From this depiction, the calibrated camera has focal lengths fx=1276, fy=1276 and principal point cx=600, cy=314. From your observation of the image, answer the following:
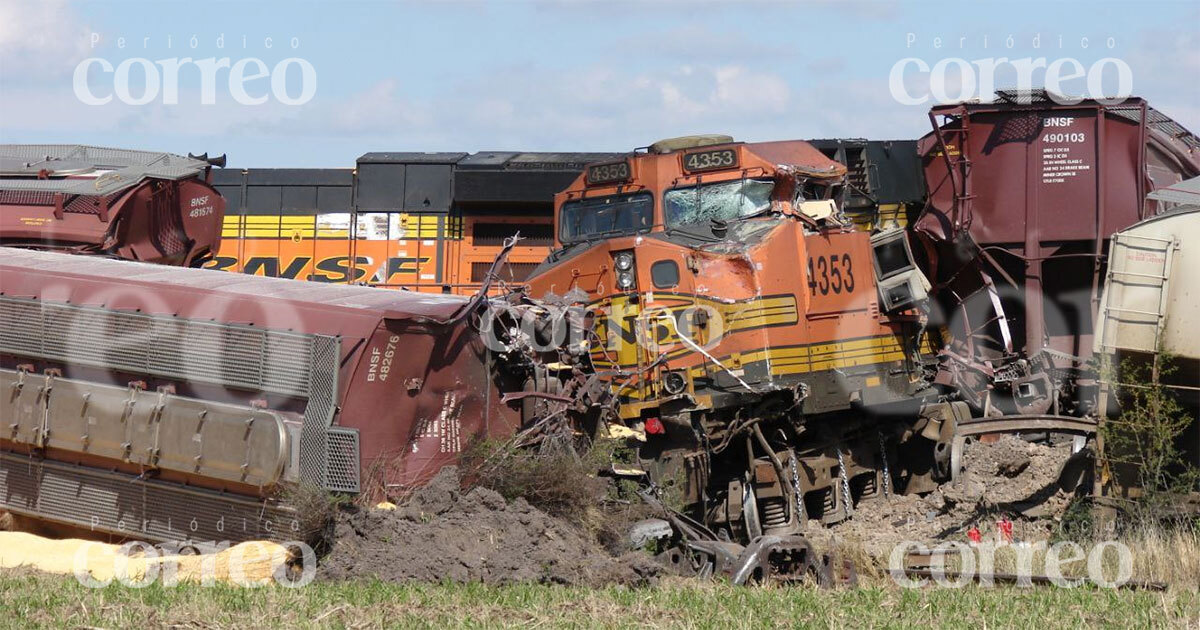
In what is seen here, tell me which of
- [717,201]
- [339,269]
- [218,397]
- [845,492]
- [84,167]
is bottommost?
[845,492]

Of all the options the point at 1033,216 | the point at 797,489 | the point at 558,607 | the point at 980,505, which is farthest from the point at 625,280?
the point at 1033,216

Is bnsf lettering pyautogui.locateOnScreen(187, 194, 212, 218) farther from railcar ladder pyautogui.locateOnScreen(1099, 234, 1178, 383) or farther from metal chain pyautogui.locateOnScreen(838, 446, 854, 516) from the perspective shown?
railcar ladder pyautogui.locateOnScreen(1099, 234, 1178, 383)

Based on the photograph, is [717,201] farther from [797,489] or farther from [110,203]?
[110,203]

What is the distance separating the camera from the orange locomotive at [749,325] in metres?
11.9

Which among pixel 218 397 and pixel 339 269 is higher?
pixel 339 269

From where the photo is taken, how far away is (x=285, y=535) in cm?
955

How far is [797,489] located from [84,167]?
9.55m

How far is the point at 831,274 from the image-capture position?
1303cm

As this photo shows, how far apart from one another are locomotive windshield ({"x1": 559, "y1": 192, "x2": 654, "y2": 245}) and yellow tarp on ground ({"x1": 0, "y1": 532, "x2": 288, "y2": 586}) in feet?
18.6

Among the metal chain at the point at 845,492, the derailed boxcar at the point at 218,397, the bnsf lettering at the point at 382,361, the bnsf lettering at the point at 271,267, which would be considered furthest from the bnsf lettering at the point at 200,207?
the metal chain at the point at 845,492

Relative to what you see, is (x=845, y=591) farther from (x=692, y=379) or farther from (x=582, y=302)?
(x=582, y=302)

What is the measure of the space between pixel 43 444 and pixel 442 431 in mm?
3298

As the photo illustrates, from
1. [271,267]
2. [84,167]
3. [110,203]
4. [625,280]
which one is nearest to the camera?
[625,280]

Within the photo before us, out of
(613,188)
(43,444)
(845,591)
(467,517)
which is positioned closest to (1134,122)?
(613,188)
